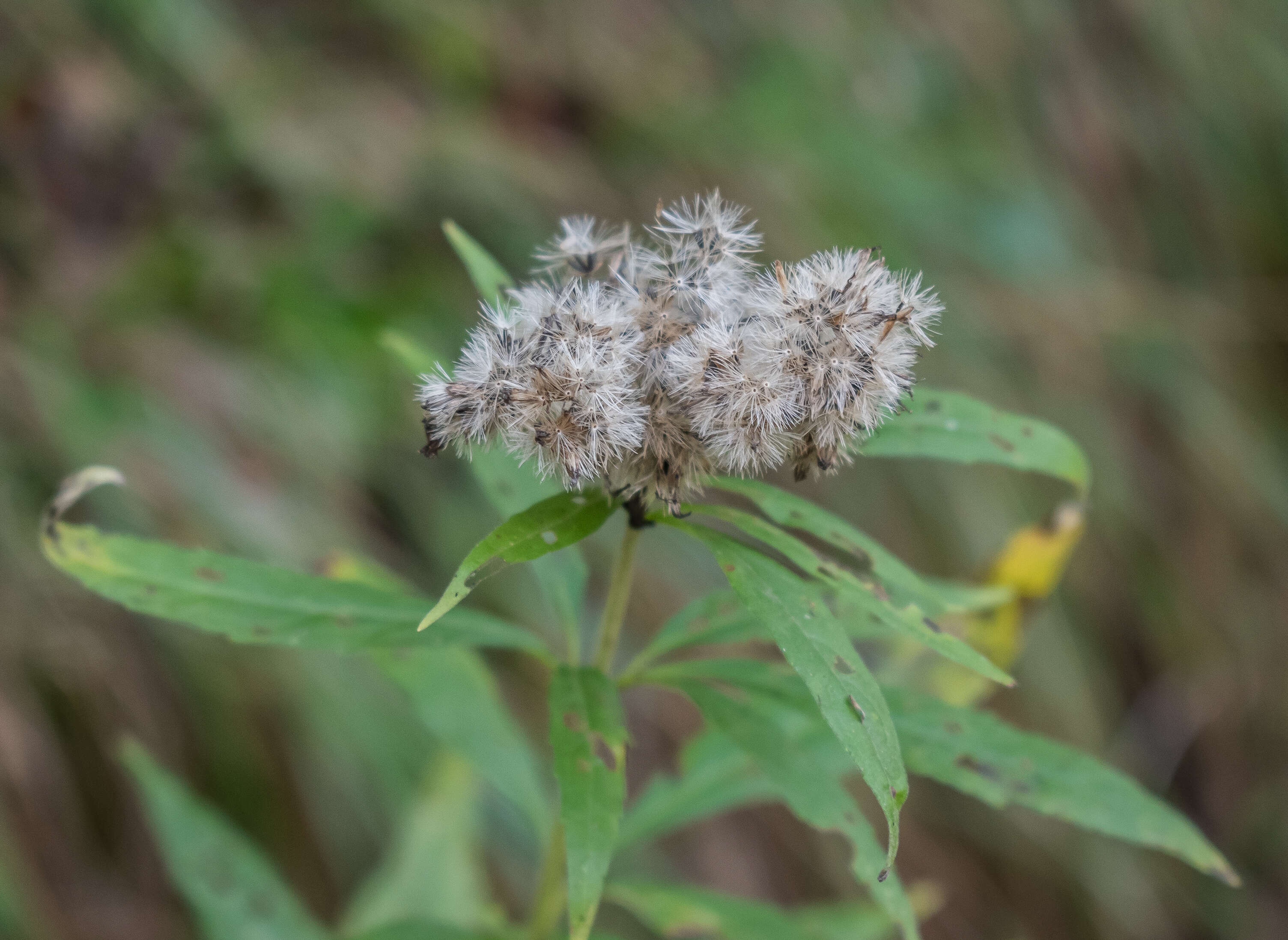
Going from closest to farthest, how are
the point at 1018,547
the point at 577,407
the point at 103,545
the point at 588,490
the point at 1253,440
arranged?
1. the point at 577,407
2. the point at 588,490
3. the point at 103,545
4. the point at 1018,547
5. the point at 1253,440

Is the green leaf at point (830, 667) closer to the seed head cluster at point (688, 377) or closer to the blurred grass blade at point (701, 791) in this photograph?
the seed head cluster at point (688, 377)

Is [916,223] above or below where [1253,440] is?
above

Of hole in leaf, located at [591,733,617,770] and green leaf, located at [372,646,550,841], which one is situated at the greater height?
green leaf, located at [372,646,550,841]

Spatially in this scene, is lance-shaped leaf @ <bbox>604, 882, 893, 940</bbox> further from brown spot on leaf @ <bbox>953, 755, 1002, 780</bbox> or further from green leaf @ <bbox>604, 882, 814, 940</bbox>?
brown spot on leaf @ <bbox>953, 755, 1002, 780</bbox>

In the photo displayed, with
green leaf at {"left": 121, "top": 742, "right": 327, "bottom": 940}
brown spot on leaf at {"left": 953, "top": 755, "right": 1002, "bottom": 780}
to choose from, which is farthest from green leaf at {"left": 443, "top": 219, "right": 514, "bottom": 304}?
green leaf at {"left": 121, "top": 742, "right": 327, "bottom": 940}

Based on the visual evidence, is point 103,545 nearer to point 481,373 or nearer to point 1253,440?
point 481,373

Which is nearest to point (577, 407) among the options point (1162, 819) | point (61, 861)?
point (1162, 819)
